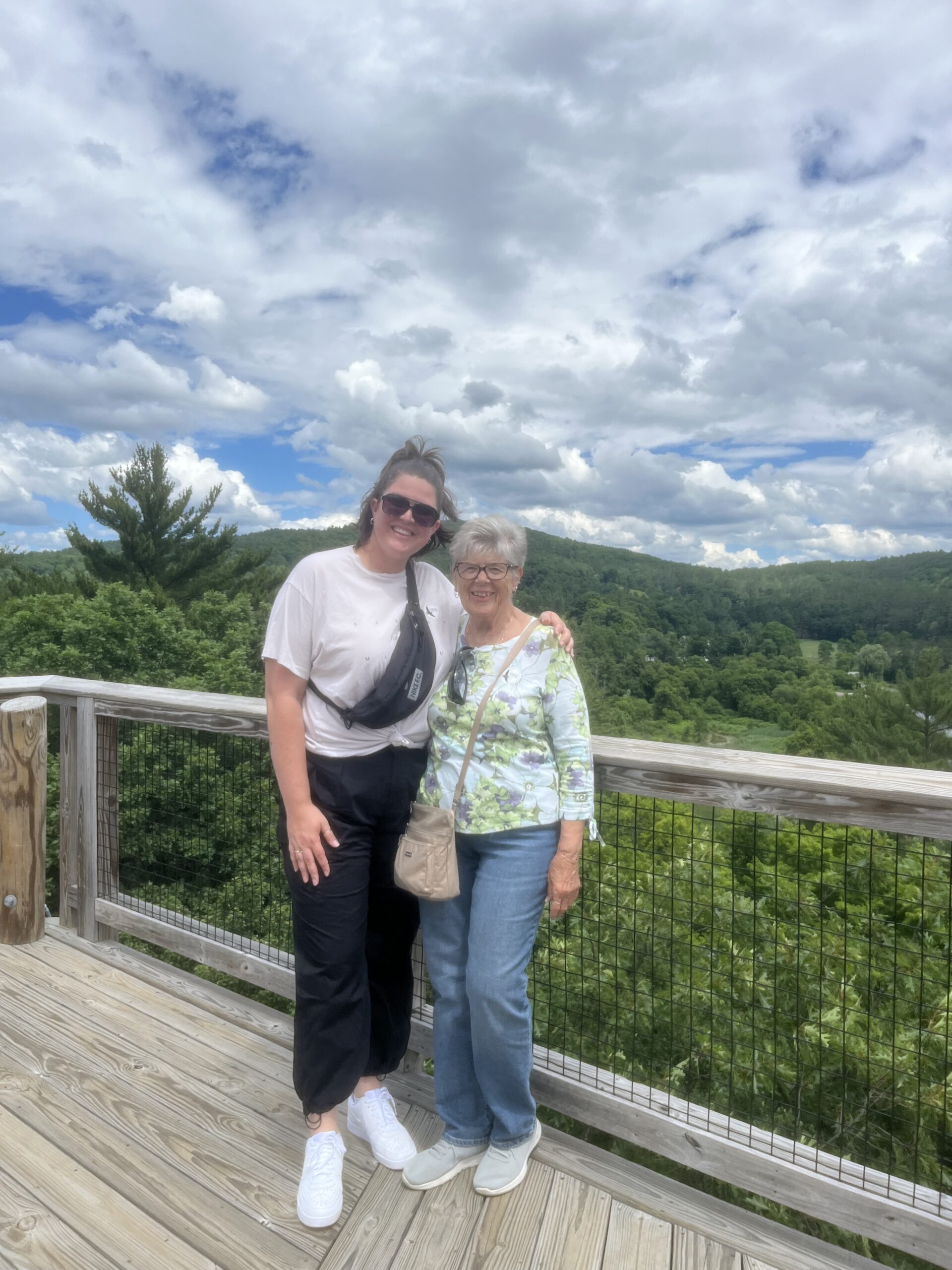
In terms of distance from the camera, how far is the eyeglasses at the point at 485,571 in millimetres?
1806

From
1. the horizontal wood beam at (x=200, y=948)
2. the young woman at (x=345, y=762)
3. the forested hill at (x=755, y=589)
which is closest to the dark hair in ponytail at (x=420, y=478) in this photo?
the young woman at (x=345, y=762)

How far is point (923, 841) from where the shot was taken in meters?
1.68

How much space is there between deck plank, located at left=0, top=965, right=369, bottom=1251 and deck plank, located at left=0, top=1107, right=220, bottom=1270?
0.14 metres

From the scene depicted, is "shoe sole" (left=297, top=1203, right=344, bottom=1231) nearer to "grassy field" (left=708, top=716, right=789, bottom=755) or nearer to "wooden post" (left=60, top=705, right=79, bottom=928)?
"wooden post" (left=60, top=705, right=79, bottom=928)

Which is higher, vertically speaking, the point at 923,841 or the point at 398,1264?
the point at 923,841

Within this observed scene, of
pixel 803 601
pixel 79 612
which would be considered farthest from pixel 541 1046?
pixel 803 601

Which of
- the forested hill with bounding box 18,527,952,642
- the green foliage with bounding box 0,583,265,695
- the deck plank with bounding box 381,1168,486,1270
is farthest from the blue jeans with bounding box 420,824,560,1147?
the forested hill with bounding box 18,527,952,642

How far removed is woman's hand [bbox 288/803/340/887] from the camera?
5.97 ft

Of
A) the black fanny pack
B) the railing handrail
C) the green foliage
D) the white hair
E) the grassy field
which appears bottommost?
the grassy field

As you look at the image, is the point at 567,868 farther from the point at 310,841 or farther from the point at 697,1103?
the point at 697,1103

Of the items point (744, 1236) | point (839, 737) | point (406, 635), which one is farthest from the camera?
point (839, 737)

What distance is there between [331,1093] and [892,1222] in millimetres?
1200

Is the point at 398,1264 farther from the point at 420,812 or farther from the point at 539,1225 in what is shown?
the point at 420,812

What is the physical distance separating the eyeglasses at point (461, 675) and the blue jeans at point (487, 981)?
0.30 meters
